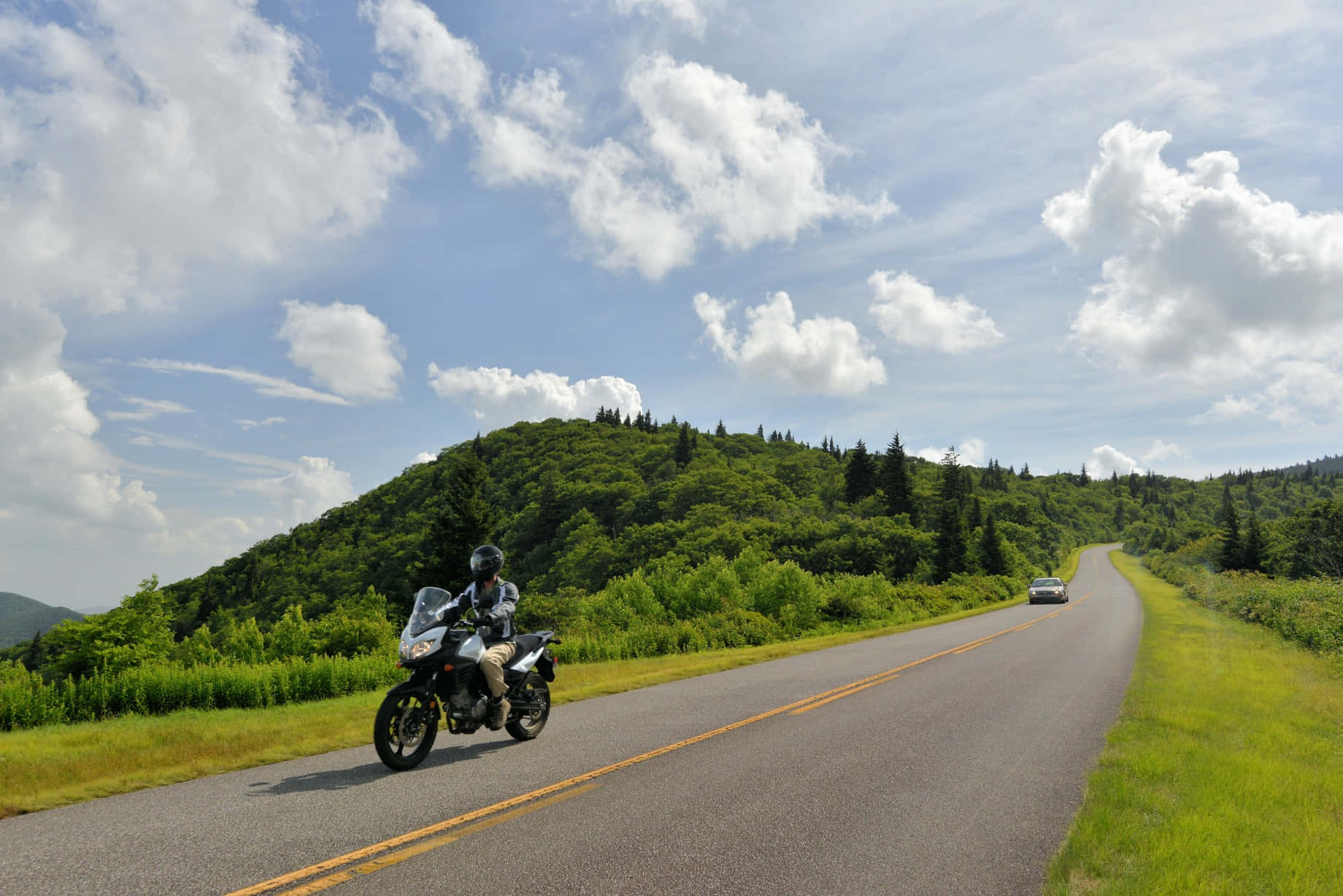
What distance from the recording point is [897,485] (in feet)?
284

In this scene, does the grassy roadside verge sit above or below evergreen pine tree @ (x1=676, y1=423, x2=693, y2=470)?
below

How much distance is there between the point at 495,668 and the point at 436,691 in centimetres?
66

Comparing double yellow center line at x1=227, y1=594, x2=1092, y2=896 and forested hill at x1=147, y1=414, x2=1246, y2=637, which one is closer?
double yellow center line at x1=227, y1=594, x2=1092, y2=896

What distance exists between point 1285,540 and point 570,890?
3777 inches

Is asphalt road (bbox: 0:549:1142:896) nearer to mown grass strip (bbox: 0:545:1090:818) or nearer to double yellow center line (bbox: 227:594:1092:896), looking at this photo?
double yellow center line (bbox: 227:594:1092:896)

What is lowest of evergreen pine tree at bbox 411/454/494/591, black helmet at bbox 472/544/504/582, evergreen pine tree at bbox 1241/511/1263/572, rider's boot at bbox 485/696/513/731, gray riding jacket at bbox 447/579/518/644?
evergreen pine tree at bbox 1241/511/1263/572

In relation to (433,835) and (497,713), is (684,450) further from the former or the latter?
(433,835)

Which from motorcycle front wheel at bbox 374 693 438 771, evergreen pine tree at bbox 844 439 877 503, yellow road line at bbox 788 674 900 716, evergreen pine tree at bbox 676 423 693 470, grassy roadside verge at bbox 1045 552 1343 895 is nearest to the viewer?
grassy roadside verge at bbox 1045 552 1343 895

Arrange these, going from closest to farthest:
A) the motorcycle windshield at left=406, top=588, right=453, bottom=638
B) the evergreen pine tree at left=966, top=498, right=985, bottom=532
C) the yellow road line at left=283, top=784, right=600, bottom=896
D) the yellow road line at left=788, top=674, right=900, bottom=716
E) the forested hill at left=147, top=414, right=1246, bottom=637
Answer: the yellow road line at left=283, top=784, right=600, bottom=896 → the motorcycle windshield at left=406, top=588, right=453, bottom=638 → the yellow road line at left=788, top=674, right=900, bottom=716 → the forested hill at left=147, top=414, right=1246, bottom=637 → the evergreen pine tree at left=966, top=498, right=985, bottom=532

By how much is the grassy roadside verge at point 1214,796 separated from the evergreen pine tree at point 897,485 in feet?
243

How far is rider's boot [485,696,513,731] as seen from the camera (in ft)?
24.6

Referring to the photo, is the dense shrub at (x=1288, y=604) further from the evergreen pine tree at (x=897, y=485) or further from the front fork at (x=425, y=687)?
the evergreen pine tree at (x=897, y=485)

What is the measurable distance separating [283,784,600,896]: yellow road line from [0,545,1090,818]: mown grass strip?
11.3 feet

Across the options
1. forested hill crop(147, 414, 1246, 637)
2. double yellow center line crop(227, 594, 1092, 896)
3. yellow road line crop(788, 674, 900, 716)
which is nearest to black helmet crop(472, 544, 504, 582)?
double yellow center line crop(227, 594, 1092, 896)
